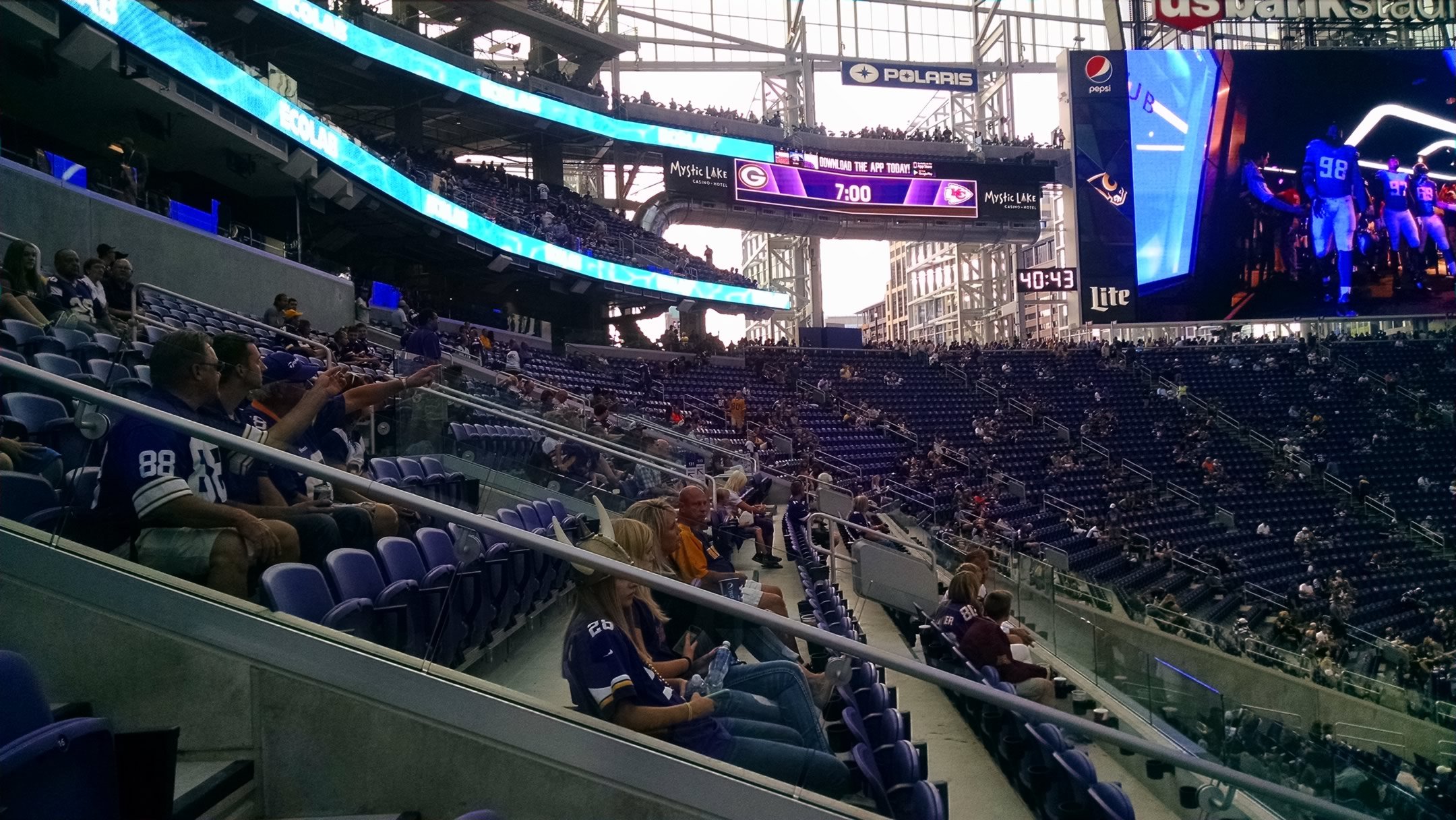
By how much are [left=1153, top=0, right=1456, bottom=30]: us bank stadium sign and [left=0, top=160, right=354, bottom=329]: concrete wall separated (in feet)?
81.9

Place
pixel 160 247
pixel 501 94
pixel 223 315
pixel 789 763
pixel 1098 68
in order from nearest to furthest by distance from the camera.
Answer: pixel 789 763 < pixel 223 315 < pixel 160 247 < pixel 501 94 < pixel 1098 68

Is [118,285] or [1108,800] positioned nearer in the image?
[1108,800]

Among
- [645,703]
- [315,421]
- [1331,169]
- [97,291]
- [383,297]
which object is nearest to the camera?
[645,703]

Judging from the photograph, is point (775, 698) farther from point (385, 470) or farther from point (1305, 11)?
point (1305, 11)

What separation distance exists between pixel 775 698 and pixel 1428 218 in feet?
104

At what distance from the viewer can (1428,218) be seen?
27312 millimetres

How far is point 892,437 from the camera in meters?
21.9

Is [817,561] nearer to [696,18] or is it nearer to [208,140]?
[208,140]

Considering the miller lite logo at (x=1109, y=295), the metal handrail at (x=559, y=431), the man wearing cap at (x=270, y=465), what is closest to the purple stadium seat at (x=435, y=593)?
the man wearing cap at (x=270, y=465)

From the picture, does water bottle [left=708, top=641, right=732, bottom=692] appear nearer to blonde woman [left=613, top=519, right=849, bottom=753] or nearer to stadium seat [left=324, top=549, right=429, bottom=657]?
blonde woman [left=613, top=519, right=849, bottom=753]

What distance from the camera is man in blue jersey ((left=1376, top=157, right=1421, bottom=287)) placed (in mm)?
27219

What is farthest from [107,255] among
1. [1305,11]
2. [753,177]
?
[1305,11]

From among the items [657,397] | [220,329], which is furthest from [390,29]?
[220,329]

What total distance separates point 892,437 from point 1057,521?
4.75 metres
